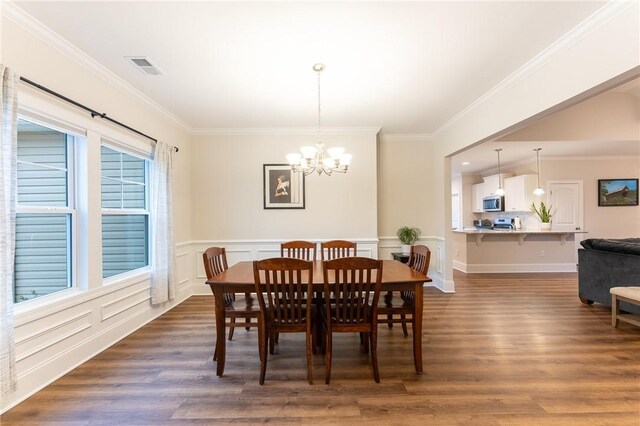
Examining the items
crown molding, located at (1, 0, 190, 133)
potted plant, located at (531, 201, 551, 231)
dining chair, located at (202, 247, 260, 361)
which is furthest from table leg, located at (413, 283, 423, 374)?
potted plant, located at (531, 201, 551, 231)

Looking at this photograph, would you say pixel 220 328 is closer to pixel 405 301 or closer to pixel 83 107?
→ pixel 405 301

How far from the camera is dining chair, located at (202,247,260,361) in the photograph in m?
2.48

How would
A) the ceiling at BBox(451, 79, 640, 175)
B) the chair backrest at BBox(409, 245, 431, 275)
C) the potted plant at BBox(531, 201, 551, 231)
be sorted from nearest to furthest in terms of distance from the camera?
the chair backrest at BBox(409, 245, 431, 275), the ceiling at BBox(451, 79, 640, 175), the potted plant at BBox(531, 201, 551, 231)

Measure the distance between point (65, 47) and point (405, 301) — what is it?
3.62 m

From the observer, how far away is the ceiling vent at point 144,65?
2535 mm

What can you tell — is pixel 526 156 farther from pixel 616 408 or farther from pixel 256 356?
pixel 256 356

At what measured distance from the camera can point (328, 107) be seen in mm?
3723

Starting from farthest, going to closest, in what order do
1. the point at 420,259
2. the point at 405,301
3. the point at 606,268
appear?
the point at 606,268 < the point at 420,259 < the point at 405,301

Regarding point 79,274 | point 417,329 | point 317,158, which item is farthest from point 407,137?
point 79,274

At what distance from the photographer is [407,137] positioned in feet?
16.5

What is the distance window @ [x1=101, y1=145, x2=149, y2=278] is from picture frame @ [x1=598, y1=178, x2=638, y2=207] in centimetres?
902

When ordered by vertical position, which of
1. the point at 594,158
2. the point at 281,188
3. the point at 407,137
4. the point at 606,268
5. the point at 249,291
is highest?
the point at 407,137

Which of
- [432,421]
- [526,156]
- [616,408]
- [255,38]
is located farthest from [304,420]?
[526,156]

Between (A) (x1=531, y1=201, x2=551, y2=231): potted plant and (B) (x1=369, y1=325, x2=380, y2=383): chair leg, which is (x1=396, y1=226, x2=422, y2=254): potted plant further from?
(A) (x1=531, y1=201, x2=551, y2=231): potted plant
